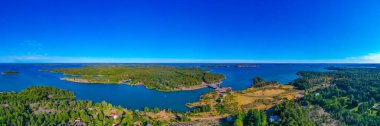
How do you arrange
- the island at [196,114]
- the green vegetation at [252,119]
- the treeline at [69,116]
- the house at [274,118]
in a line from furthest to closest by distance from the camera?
the house at [274,118] → the island at [196,114] → the treeline at [69,116] → the green vegetation at [252,119]

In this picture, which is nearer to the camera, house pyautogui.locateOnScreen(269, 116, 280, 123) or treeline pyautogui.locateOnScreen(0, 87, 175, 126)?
treeline pyautogui.locateOnScreen(0, 87, 175, 126)

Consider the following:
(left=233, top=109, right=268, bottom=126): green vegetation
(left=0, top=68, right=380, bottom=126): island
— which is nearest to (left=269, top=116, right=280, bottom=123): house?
(left=0, top=68, right=380, bottom=126): island

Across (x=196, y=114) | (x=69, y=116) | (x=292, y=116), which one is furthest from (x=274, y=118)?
(x=69, y=116)

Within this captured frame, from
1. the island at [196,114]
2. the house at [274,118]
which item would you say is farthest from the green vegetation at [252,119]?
the house at [274,118]

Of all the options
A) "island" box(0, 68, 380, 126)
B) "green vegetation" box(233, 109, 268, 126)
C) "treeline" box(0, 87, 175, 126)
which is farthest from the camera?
"island" box(0, 68, 380, 126)

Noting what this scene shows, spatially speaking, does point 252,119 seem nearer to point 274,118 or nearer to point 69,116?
point 274,118

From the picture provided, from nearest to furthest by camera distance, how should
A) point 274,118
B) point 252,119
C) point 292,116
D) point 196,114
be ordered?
point 252,119
point 292,116
point 274,118
point 196,114

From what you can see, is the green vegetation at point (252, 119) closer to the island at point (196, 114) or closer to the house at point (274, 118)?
the island at point (196, 114)

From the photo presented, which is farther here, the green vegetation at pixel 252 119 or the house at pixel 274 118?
the house at pixel 274 118

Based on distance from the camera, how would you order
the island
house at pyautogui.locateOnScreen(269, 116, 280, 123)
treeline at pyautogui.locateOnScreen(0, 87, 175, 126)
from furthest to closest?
house at pyautogui.locateOnScreen(269, 116, 280, 123) < the island < treeline at pyautogui.locateOnScreen(0, 87, 175, 126)

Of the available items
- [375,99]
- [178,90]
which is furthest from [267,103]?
[178,90]

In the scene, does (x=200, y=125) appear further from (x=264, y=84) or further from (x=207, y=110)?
(x=264, y=84)

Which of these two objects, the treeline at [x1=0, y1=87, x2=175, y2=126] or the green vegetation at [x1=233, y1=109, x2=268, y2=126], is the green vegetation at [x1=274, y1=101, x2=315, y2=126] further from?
the treeline at [x1=0, y1=87, x2=175, y2=126]
